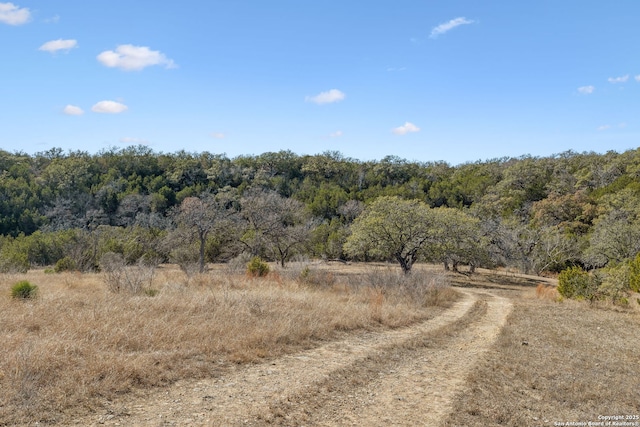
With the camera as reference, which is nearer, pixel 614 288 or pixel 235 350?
pixel 235 350

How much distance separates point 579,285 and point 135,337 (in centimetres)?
1810

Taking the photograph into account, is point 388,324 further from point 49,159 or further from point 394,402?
point 49,159

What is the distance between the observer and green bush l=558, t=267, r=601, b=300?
18047 mm

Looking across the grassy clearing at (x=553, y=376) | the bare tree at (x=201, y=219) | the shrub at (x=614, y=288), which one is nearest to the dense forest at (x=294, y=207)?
the bare tree at (x=201, y=219)

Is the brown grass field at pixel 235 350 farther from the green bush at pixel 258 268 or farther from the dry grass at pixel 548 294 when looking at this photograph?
the green bush at pixel 258 268

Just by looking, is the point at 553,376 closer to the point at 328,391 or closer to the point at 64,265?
the point at 328,391

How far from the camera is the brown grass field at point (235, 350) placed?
5180 millimetres

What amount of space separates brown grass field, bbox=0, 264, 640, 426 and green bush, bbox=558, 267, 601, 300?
505 cm

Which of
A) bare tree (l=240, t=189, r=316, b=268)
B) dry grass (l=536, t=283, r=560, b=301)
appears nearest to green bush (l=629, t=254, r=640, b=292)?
dry grass (l=536, t=283, r=560, b=301)

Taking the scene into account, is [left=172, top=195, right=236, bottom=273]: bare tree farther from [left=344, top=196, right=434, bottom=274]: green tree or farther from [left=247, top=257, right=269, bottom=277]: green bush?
[left=344, top=196, right=434, bottom=274]: green tree

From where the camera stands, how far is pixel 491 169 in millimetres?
77375

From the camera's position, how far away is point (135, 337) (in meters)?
6.91

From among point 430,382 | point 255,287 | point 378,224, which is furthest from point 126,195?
point 430,382

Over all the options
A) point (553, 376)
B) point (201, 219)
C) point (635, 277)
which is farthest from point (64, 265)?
point (635, 277)
